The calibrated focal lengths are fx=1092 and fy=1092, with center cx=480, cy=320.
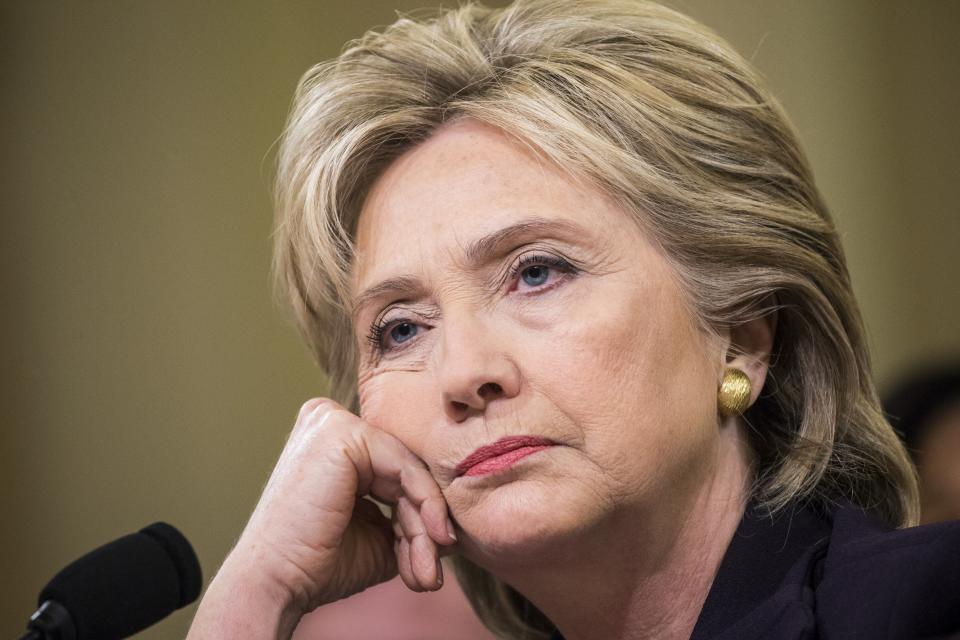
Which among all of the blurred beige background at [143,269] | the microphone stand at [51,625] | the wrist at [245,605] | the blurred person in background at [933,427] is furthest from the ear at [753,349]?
the blurred beige background at [143,269]

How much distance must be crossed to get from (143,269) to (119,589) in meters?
1.92

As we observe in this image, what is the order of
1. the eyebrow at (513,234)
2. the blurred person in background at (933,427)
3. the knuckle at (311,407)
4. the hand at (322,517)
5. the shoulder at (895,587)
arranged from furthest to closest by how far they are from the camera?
the blurred person in background at (933,427), the knuckle at (311,407), the hand at (322,517), the eyebrow at (513,234), the shoulder at (895,587)

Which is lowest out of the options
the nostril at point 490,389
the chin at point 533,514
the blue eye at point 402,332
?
the chin at point 533,514

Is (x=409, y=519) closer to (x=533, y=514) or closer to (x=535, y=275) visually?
(x=533, y=514)

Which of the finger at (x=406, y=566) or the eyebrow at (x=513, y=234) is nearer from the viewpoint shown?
the eyebrow at (x=513, y=234)

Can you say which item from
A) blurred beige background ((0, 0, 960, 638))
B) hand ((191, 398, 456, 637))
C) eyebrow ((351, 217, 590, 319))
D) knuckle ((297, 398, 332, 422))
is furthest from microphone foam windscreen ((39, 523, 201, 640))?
blurred beige background ((0, 0, 960, 638))

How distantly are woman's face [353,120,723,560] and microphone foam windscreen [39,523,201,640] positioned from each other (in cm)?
41

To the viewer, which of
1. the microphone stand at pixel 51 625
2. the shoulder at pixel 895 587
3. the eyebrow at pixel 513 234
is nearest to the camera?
the shoulder at pixel 895 587

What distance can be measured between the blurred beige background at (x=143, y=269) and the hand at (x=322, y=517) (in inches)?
54.7

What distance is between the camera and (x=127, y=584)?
174cm

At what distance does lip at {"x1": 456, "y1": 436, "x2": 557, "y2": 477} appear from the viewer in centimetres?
165

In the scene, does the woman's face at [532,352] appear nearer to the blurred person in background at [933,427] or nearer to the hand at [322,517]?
the hand at [322,517]

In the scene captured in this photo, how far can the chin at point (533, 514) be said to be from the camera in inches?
64.6

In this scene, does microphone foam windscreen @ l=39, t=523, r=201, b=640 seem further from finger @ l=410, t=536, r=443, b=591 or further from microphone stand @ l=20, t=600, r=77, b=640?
finger @ l=410, t=536, r=443, b=591
